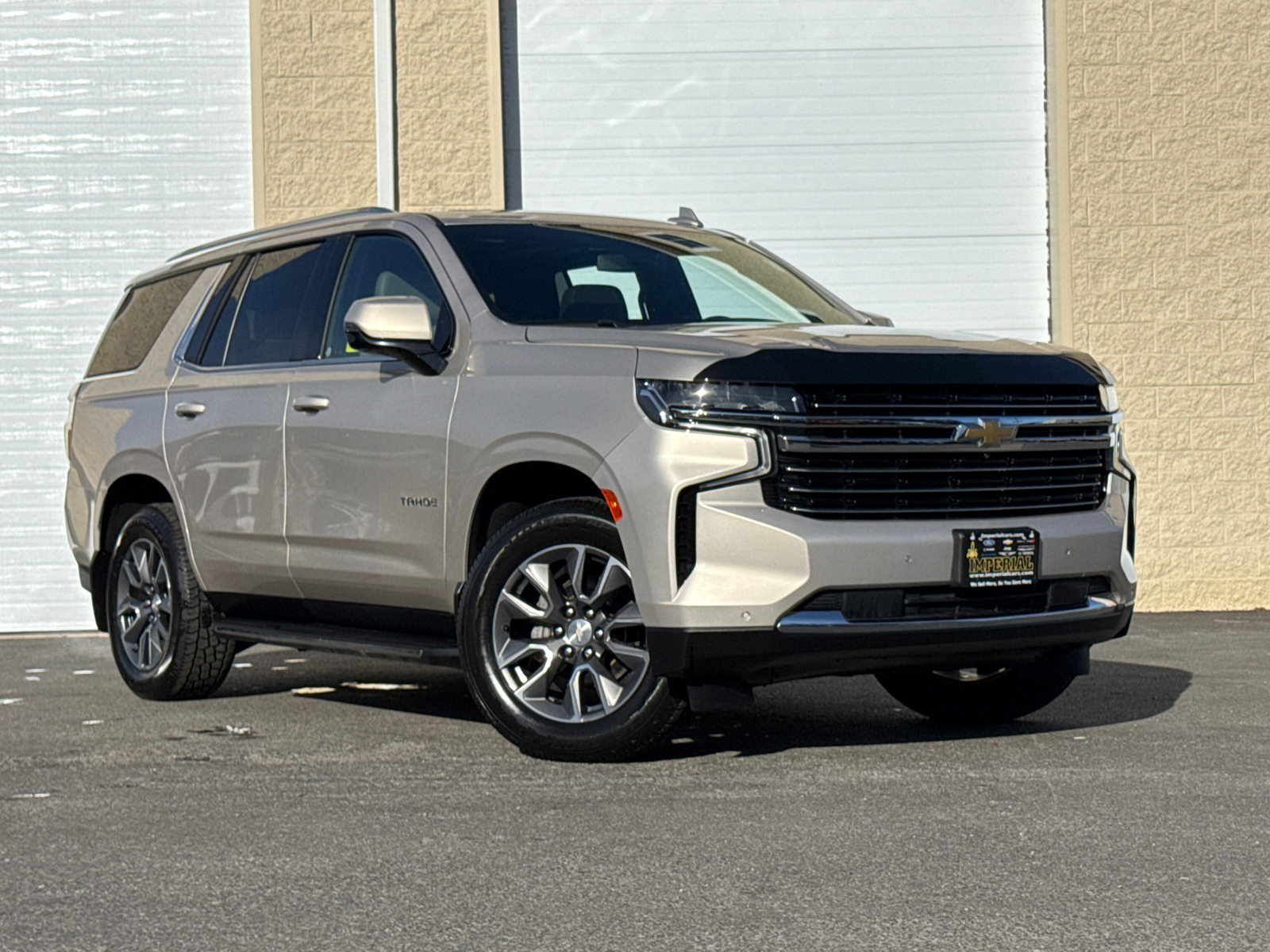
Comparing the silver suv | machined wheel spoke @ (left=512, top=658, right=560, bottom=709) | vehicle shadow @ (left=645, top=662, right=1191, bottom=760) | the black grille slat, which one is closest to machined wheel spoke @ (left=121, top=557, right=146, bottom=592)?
the silver suv

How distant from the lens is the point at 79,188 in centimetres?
1283

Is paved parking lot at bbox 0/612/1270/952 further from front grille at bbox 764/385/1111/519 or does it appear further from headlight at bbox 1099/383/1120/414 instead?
headlight at bbox 1099/383/1120/414

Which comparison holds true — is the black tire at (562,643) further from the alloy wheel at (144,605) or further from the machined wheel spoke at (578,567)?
the alloy wheel at (144,605)

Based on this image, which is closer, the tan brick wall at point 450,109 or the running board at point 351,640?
the running board at point 351,640

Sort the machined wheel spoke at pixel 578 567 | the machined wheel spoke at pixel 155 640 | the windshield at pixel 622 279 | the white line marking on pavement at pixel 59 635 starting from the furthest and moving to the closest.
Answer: the white line marking on pavement at pixel 59 635
the machined wheel spoke at pixel 155 640
the windshield at pixel 622 279
the machined wheel spoke at pixel 578 567

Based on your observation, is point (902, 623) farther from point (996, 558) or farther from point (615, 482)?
point (615, 482)

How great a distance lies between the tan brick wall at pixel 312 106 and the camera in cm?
1274

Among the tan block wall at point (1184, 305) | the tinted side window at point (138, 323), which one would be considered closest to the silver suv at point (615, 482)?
the tinted side window at point (138, 323)

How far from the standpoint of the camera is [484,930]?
3723 millimetres

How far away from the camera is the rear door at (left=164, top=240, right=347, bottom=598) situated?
695cm

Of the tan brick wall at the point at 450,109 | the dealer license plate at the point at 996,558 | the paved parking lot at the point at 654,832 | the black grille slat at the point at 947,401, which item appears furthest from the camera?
the tan brick wall at the point at 450,109

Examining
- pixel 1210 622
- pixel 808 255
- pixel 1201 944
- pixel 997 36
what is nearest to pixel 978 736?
pixel 1201 944

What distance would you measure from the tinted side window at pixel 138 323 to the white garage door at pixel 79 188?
173 inches

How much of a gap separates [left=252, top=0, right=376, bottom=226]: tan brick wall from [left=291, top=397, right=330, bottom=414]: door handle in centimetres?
623
